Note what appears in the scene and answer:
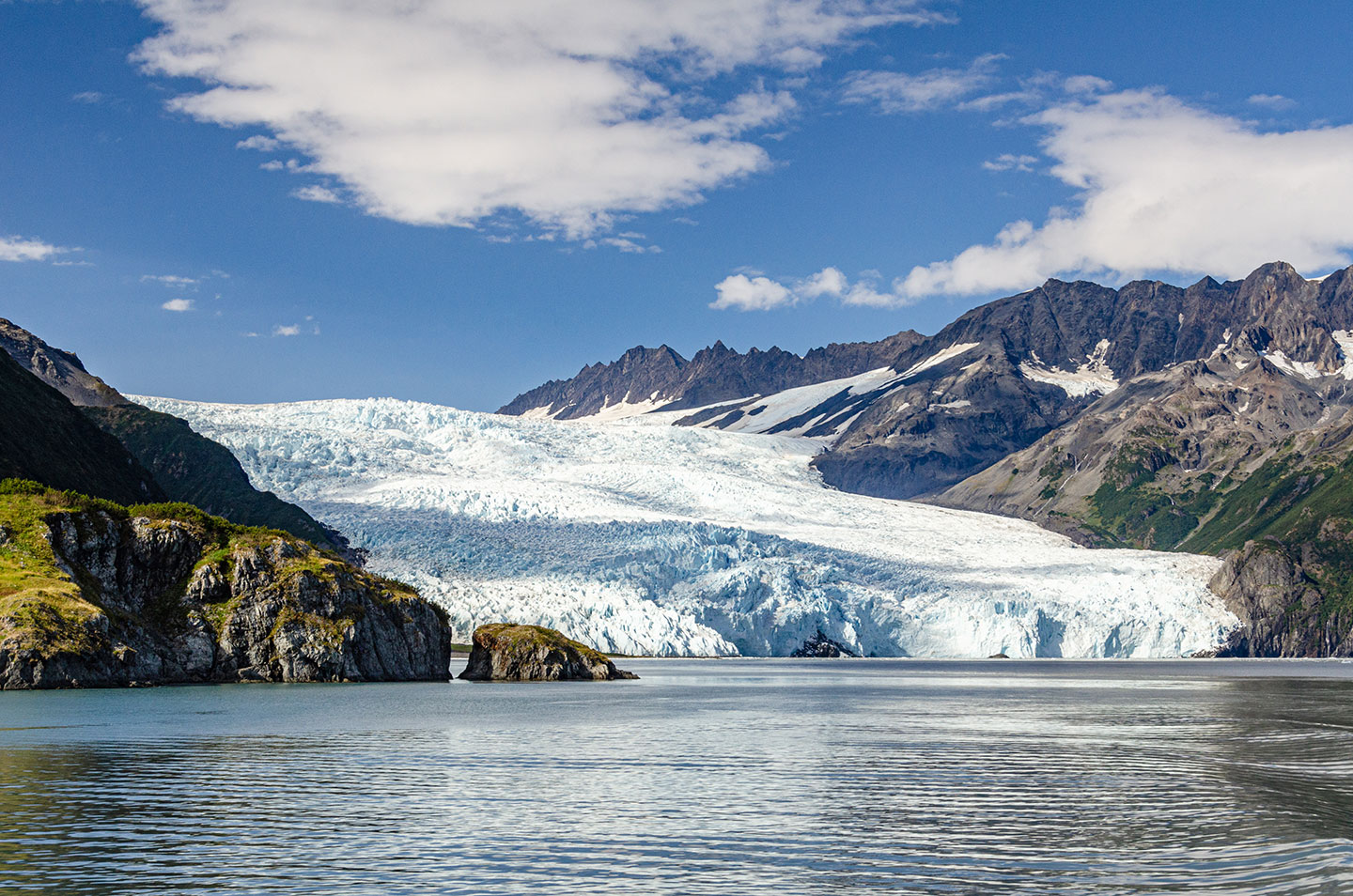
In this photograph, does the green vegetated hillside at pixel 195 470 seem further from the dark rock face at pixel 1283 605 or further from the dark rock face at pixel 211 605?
the dark rock face at pixel 1283 605

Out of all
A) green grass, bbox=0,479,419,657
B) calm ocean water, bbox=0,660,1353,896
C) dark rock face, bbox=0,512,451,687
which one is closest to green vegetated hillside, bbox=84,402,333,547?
green grass, bbox=0,479,419,657

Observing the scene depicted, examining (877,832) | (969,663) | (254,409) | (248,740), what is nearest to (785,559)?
(969,663)

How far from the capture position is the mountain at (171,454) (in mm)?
100750

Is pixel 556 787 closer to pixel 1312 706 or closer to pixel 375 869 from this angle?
pixel 375 869

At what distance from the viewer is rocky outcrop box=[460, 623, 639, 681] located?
223 ft

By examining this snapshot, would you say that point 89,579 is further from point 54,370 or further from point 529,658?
point 54,370

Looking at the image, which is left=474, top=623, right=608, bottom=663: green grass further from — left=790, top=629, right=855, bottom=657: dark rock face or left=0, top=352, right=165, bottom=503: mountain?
left=790, top=629, right=855, bottom=657: dark rock face

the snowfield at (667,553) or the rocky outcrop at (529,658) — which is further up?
the snowfield at (667,553)

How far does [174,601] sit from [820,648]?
6139cm

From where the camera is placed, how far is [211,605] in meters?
55.0

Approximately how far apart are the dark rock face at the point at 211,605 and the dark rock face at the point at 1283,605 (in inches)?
5569

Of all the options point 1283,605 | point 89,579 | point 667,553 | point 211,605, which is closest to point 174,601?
point 211,605

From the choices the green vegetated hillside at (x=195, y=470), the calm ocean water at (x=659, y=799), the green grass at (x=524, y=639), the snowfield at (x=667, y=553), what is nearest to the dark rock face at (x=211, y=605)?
the calm ocean water at (x=659, y=799)

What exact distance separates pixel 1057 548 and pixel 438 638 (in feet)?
285
